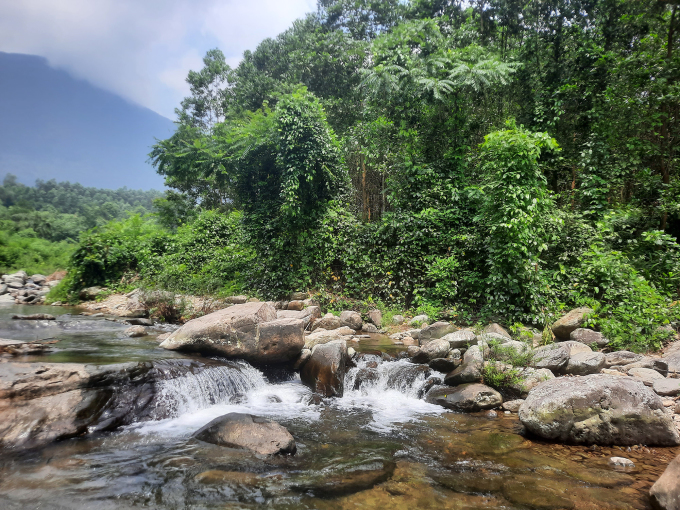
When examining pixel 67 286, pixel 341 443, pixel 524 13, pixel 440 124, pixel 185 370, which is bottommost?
pixel 341 443

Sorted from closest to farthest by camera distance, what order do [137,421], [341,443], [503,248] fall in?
1. [341,443]
2. [137,421]
3. [503,248]

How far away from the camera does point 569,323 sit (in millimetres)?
7348

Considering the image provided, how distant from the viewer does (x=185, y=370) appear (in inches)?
220

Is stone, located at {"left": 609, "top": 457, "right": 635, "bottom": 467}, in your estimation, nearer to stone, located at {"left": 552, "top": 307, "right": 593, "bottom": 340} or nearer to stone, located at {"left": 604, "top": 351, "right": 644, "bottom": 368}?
stone, located at {"left": 604, "top": 351, "right": 644, "bottom": 368}

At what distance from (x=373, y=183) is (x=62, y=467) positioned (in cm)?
1218

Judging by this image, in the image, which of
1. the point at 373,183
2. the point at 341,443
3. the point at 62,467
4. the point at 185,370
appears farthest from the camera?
the point at 373,183

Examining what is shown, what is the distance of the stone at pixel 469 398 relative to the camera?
16.9 ft

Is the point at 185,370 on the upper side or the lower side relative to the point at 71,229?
lower

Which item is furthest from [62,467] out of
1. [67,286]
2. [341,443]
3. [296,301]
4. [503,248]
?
[67,286]

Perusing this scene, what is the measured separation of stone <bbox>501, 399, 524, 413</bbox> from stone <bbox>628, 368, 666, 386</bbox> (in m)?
1.64

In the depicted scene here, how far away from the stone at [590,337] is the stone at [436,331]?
2318mm

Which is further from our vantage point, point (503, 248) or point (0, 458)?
point (503, 248)

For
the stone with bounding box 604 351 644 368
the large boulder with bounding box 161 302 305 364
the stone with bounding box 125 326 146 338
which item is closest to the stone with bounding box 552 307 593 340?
the stone with bounding box 604 351 644 368

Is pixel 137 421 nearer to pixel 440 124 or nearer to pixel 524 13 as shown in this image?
pixel 440 124
